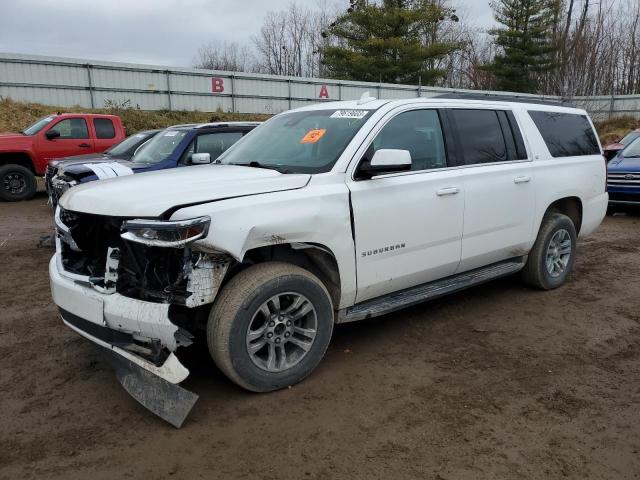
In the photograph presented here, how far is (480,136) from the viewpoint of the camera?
15.2 feet

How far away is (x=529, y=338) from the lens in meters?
4.30

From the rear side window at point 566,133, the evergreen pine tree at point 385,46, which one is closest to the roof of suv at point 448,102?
the rear side window at point 566,133

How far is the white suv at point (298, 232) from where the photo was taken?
303cm

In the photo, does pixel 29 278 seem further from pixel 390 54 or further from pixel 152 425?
pixel 390 54

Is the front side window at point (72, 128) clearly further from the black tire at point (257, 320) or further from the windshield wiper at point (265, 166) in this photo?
the black tire at point (257, 320)

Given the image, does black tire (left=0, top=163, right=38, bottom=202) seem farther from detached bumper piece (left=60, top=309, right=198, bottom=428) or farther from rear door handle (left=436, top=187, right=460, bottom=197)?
rear door handle (left=436, top=187, right=460, bottom=197)

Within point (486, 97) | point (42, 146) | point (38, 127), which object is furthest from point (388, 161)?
point (38, 127)

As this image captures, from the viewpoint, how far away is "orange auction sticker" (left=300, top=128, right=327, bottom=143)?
4.02 m

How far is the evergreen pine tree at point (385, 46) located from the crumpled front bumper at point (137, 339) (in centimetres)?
3370

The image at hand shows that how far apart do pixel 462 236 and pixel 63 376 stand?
10.4 feet

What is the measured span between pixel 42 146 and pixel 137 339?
11.3 metres

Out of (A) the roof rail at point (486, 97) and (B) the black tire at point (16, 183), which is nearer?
(A) the roof rail at point (486, 97)

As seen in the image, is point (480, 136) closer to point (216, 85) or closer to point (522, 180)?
point (522, 180)

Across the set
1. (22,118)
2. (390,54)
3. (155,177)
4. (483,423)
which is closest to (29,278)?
(155,177)
